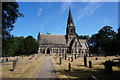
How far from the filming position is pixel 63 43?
190 feet

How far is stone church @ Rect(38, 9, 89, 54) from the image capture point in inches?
2117

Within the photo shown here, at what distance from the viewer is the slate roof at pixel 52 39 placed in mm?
55566

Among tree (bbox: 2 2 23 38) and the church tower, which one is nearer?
tree (bbox: 2 2 23 38)

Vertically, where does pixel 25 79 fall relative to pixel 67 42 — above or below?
below

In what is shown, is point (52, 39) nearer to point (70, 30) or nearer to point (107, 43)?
point (70, 30)

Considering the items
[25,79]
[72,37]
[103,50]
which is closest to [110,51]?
[103,50]

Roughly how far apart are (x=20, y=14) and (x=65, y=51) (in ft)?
147

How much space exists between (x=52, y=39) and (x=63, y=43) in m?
8.11

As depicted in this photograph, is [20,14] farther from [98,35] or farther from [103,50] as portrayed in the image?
[98,35]

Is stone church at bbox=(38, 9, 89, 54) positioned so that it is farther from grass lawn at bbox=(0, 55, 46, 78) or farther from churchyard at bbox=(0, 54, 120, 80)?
grass lawn at bbox=(0, 55, 46, 78)

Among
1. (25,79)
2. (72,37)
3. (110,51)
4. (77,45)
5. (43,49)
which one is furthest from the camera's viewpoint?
(72,37)

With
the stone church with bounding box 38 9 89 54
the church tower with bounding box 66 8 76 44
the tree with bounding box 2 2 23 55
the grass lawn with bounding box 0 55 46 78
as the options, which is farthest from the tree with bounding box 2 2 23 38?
the church tower with bounding box 66 8 76 44

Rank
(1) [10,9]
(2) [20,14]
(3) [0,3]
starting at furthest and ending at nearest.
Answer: (2) [20,14] < (1) [10,9] < (3) [0,3]

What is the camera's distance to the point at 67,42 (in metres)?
58.5
